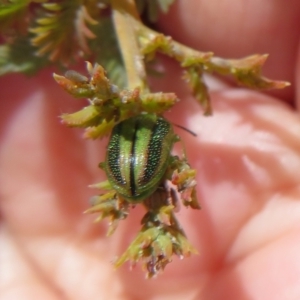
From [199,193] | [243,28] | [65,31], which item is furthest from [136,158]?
[243,28]

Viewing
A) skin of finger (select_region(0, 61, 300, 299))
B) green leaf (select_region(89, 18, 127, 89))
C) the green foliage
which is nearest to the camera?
the green foliage

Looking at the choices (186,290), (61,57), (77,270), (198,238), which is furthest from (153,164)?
(77,270)

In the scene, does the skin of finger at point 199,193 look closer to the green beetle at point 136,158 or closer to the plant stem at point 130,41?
the plant stem at point 130,41

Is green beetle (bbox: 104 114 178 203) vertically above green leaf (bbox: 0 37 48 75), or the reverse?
green beetle (bbox: 104 114 178 203)

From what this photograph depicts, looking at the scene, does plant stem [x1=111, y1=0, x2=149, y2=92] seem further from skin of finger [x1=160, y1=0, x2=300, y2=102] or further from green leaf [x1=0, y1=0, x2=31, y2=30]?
skin of finger [x1=160, y1=0, x2=300, y2=102]

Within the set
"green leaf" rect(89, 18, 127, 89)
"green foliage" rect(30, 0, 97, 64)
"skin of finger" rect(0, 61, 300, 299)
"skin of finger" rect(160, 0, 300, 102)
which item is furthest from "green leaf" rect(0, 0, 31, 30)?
"skin of finger" rect(160, 0, 300, 102)

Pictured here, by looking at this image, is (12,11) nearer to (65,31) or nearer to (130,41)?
(65,31)

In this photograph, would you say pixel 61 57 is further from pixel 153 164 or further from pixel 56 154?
pixel 153 164
